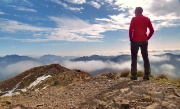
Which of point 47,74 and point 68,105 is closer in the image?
point 68,105

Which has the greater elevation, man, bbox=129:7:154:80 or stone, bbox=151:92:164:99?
man, bbox=129:7:154:80

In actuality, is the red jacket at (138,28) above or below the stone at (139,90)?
above

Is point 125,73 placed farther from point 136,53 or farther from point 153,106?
point 153,106

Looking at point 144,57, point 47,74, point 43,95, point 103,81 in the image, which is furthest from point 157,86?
point 47,74

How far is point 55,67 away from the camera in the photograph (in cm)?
2897

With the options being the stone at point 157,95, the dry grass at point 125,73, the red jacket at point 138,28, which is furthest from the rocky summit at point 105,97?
the dry grass at point 125,73

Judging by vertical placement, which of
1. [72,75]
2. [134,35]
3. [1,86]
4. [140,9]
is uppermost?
[140,9]

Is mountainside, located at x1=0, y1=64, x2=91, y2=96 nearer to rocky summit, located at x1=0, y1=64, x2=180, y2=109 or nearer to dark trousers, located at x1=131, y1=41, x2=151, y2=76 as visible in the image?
rocky summit, located at x1=0, y1=64, x2=180, y2=109

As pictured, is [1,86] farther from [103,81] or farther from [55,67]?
[103,81]

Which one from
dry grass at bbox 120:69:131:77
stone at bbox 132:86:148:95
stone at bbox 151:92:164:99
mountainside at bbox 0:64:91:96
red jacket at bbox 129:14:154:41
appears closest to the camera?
stone at bbox 151:92:164:99

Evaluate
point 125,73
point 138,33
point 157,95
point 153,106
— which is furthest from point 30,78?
point 153,106

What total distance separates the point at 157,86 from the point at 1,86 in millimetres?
20076

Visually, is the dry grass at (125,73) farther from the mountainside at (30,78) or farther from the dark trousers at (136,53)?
the dark trousers at (136,53)

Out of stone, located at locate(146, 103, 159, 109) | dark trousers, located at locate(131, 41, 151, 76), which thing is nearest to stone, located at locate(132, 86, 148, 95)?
stone, located at locate(146, 103, 159, 109)
